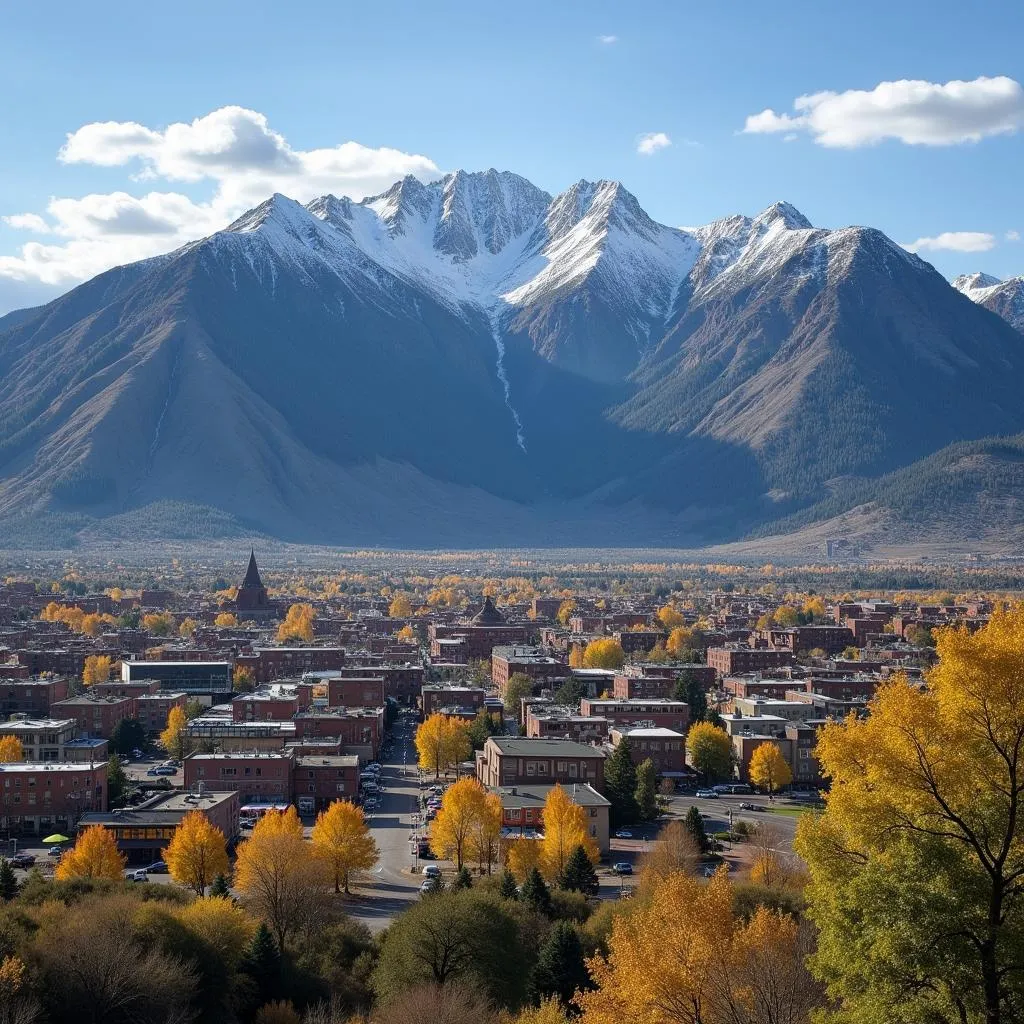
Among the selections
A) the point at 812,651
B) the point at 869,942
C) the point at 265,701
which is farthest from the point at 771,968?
the point at 812,651

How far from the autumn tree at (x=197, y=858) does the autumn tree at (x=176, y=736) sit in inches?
1072

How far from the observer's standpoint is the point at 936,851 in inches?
886

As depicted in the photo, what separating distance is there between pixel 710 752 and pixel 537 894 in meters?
34.4

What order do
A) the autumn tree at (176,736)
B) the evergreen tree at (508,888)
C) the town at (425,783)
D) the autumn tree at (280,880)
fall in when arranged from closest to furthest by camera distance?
the town at (425,783)
the autumn tree at (280,880)
the evergreen tree at (508,888)
the autumn tree at (176,736)

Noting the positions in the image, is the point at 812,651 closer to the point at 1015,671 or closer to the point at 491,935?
the point at 491,935

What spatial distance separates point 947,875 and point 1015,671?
3.05 metres

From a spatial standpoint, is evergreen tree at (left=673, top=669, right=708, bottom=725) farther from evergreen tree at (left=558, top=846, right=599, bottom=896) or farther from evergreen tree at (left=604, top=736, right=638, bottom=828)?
evergreen tree at (left=558, top=846, right=599, bottom=896)

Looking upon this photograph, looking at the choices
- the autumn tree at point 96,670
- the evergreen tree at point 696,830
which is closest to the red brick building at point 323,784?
the evergreen tree at point 696,830

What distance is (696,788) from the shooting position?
7775 cm

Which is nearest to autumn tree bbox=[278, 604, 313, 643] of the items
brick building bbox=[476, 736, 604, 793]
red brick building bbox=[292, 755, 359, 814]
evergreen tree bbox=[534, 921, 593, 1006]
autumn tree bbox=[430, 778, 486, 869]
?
red brick building bbox=[292, 755, 359, 814]

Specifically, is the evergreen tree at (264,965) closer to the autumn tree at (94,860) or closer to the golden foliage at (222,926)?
the golden foliage at (222,926)

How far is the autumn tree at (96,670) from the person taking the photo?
358 ft

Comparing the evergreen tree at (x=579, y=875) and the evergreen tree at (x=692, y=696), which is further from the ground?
the evergreen tree at (x=692, y=696)

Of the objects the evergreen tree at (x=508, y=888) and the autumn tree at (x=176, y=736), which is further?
the autumn tree at (x=176, y=736)
